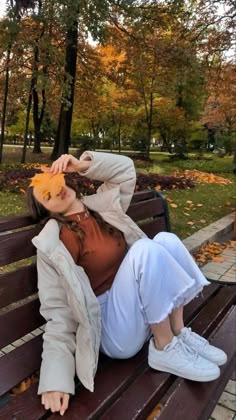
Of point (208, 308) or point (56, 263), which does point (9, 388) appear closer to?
point (56, 263)

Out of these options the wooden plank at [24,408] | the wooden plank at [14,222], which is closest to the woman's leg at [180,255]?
the wooden plank at [14,222]

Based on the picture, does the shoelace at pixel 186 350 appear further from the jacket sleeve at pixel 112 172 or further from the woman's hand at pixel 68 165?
the woman's hand at pixel 68 165

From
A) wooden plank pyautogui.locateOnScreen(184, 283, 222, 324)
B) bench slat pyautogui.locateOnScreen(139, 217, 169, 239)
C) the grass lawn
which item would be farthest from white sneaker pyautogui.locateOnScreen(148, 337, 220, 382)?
the grass lawn

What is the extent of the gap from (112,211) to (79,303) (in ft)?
2.31

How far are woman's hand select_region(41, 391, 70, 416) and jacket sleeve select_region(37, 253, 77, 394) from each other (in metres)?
0.06

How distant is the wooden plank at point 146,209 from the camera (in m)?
2.81

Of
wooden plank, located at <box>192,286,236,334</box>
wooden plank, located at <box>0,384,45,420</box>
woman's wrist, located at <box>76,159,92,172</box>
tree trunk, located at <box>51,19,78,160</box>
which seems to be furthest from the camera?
tree trunk, located at <box>51,19,78,160</box>

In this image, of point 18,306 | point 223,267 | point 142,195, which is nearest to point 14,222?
point 18,306

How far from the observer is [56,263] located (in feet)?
5.84

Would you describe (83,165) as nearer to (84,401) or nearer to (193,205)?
(84,401)

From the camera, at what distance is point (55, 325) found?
5.95 ft

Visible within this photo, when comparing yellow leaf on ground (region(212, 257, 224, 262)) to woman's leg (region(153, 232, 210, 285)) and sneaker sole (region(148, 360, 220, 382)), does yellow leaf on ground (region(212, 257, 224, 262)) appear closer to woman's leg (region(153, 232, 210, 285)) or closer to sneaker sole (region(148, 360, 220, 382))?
woman's leg (region(153, 232, 210, 285))

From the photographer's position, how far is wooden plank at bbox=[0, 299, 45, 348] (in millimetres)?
1850

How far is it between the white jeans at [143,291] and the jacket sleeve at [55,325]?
0.26 m
